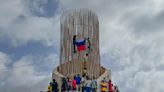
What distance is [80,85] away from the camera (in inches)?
3270

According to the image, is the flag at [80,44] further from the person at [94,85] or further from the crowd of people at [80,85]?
the person at [94,85]

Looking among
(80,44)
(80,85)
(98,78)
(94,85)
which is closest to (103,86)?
(94,85)

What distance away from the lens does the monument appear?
87.3 m

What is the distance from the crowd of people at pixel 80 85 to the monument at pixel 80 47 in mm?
1200

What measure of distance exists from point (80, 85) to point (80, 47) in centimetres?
890

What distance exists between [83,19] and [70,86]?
1533 centimetres

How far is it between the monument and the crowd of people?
120 centimetres

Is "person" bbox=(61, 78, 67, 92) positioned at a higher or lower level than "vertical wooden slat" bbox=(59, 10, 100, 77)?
lower

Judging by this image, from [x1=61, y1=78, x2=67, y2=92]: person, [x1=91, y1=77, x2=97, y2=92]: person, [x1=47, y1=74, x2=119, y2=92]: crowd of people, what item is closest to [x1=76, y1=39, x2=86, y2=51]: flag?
[x1=47, y1=74, x2=119, y2=92]: crowd of people

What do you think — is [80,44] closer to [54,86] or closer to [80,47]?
[80,47]

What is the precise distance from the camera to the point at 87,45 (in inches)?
3504

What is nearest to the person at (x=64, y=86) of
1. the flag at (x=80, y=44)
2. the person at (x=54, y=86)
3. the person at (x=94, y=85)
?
the person at (x=54, y=86)

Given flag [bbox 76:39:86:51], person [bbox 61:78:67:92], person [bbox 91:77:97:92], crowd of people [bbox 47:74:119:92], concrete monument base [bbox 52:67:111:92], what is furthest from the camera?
flag [bbox 76:39:86:51]

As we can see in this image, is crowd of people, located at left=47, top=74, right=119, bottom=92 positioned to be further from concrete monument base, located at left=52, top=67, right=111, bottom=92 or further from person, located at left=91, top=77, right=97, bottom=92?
concrete monument base, located at left=52, top=67, right=111, bottom=92
